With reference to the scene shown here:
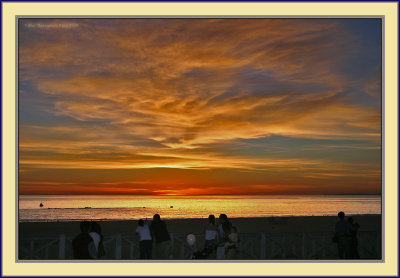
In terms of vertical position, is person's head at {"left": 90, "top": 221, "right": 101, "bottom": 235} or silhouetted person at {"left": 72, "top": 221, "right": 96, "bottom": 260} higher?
person's head at {"left": 90, "top": 221, "right": 101, "bottom": 235}

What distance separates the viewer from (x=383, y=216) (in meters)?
12.6

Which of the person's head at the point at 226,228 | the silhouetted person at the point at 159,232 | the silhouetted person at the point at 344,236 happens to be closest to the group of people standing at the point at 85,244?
the silhouetted person at the point at 159,232

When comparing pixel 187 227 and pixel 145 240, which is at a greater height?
pixel 145 240

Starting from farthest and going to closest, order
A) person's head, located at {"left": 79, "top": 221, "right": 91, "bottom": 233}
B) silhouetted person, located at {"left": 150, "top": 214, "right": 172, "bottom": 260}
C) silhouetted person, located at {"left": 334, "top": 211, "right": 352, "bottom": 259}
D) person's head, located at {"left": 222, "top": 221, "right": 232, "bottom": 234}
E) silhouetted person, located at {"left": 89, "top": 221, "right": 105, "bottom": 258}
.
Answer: silhouetted person, located at {"left": 334, "top": 211, "right": 352, "bottom": 259} → silhouetted person, located at {"left": 150, "top": 214, "right": 172, "bottom": 260} → person's head, located at {"left": 222, "top": 221, "right": 232, "bottom": 234} → silhouetted person, located at {"left": 89, "top": 221, "right": 105, "bottom": 258} → person's head, located at {"left": 79, "top": 221, "right": 91, "bottom": 233}

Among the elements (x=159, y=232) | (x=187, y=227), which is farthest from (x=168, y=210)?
(x=159, y=232)

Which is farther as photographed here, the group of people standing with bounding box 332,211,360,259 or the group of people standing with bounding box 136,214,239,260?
the group of people standing with bounding box 332,211,360,259

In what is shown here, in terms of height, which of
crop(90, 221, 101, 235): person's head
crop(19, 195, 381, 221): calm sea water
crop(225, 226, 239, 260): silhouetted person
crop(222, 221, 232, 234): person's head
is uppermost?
crop(90, 221, 101, 235): person's head

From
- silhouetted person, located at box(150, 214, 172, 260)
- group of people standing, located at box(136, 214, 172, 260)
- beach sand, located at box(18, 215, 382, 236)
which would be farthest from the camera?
beach sand, located at box(18, 215, 382, 236)

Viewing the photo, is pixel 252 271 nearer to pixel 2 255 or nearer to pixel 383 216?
pixel 383 216

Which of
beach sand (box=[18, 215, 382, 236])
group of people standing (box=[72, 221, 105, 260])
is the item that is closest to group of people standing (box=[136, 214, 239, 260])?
group of people standing (box=[72, 221, 105, 260])

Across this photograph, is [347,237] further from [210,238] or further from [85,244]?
[85,244]

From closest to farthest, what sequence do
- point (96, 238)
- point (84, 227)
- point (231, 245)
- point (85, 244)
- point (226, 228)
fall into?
point (84, 227), point (85, 244), point (96, 238), point (231, 245), point (226, 228)

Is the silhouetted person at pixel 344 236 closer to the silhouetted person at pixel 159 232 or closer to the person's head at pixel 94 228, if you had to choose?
the silhouetted person at pixel 159 232

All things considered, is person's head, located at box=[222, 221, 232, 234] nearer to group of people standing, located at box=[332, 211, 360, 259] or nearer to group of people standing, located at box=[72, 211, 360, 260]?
group of people standing, located at box=[72, 211, 360, 260]
